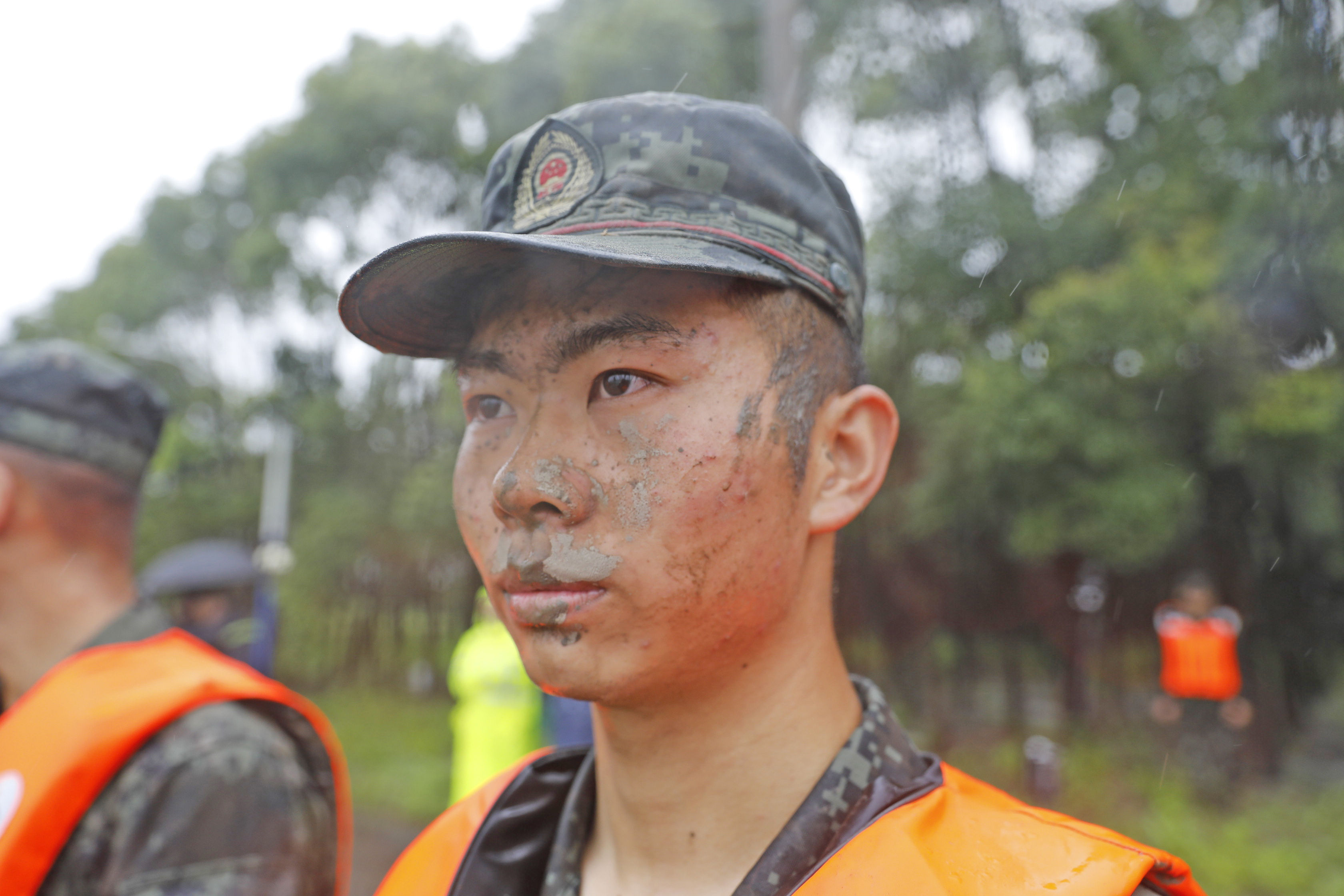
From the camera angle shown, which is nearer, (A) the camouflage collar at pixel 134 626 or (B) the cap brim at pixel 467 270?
(B) the cap brim at pixel 467 270

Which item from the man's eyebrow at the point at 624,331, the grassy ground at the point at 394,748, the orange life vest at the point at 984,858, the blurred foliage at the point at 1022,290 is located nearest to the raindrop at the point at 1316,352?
the orange life vest at the point at 984,858

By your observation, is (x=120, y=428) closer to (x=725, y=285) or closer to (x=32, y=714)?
(x=32, y=714)

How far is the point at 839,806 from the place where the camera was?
124cm

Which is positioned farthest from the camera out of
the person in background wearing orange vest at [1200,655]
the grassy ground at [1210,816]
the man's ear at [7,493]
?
the person in background wearing orange vest at [1200,655]

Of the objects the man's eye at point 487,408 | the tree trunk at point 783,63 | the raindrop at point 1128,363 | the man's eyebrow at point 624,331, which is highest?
the tree trunk at point 783,63

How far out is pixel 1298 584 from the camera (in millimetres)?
8203

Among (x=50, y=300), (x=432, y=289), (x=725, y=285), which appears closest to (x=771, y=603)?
(x=725, y=285)

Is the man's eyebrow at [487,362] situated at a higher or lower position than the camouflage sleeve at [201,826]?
higher

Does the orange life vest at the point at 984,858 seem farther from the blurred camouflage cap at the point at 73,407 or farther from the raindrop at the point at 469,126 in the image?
the raindrop at the point at 469,126

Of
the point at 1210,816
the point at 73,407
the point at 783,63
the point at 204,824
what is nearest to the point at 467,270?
the point at 204,824

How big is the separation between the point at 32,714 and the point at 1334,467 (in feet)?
28.3

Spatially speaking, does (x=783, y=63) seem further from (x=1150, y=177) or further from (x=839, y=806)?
(x=839, y=806)

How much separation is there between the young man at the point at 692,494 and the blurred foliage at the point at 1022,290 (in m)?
3.36

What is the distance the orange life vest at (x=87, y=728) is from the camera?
1.67 metres
